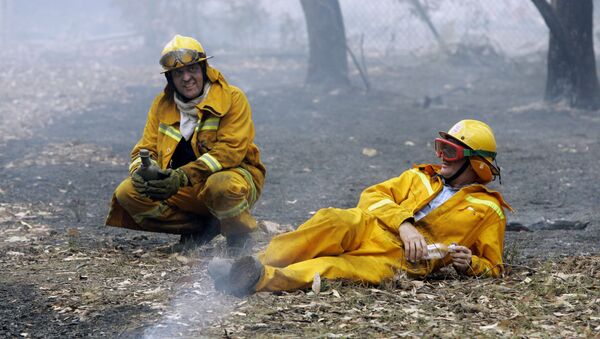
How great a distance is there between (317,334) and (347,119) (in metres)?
9.62

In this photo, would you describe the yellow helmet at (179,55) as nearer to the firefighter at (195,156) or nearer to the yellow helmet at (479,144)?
the firefighter at (195,156)

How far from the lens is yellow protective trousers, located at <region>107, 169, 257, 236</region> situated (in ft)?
18.9

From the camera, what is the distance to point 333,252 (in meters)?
4.96

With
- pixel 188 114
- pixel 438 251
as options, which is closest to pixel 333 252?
pixel 438 251

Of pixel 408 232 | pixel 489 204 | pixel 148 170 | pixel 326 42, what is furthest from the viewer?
pixel 326 42

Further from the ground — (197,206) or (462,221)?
(462,221)

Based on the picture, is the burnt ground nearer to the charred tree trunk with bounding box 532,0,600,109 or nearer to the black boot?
the black boot

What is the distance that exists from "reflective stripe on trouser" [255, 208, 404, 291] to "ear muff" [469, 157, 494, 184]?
641 millimetres

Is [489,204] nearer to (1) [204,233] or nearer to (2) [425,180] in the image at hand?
(2) [425,180]

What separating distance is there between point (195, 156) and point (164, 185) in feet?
1.58

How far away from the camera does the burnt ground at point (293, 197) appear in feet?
14.5

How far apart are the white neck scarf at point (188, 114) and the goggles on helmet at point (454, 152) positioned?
65.4 inches

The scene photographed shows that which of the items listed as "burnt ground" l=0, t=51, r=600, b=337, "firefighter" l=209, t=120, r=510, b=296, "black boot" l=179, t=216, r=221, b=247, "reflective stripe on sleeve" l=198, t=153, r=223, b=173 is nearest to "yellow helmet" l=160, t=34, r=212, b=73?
"reflective stripe on sleeve" l=198, t=153, r=223, b=173

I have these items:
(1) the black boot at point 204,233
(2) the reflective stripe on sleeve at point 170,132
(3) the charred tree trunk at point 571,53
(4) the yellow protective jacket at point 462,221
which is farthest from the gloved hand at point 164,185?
(3) the charred tree trunk at point 571,53
